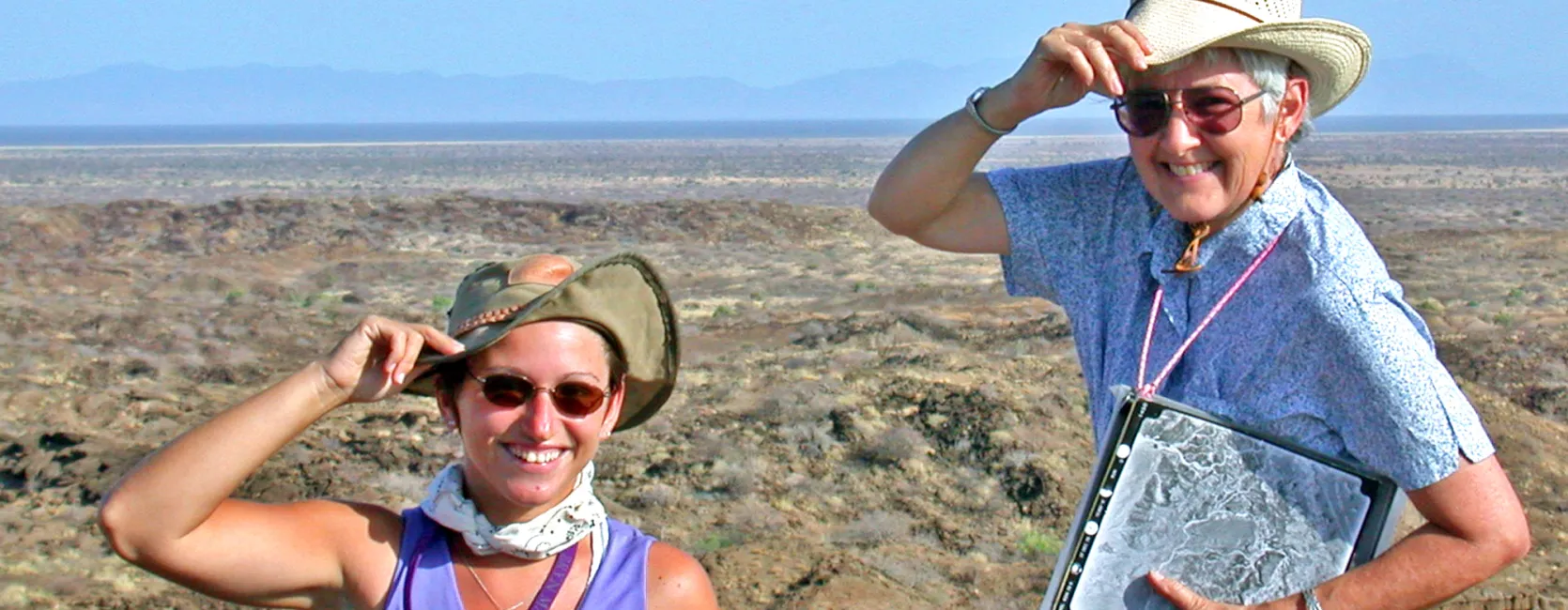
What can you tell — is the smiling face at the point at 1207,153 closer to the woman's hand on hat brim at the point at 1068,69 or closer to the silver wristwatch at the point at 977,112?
the woman's hand on hat brim at the point at 1068,69

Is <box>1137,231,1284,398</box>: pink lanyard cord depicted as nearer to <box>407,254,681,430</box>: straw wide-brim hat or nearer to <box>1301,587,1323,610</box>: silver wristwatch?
<box>1301,587,1323,610</box>: silver wristwatch

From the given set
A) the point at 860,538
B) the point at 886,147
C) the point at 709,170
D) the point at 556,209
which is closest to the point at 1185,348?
the point at 860,538

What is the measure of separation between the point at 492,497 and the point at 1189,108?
1.19m

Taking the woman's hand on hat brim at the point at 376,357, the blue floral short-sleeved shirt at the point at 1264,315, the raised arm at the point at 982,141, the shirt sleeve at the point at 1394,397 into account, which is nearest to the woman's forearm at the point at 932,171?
the raised arm at the point at 982,141

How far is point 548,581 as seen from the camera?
252cm

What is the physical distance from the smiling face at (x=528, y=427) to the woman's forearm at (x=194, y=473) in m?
0.30

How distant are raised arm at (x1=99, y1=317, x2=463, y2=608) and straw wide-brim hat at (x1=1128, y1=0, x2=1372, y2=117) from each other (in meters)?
1.11

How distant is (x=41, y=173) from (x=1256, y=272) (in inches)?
2245

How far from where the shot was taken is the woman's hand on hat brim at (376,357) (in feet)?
7.55

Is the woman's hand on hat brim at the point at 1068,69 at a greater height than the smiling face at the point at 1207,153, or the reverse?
the woman's hand on hat brim at the point at 1068,69

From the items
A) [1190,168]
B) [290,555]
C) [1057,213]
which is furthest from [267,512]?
[1190,168]

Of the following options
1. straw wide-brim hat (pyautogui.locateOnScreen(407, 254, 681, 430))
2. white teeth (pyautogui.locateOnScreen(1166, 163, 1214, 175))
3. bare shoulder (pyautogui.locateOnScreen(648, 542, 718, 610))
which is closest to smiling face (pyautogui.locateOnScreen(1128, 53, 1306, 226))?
white teeth (pyautogui.locateOnScreen(1166, 163, 1214, 175))

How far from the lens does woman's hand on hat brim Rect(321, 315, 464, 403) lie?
2.30 meters

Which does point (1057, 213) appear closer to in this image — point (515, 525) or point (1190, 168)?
point (1190, 168)
